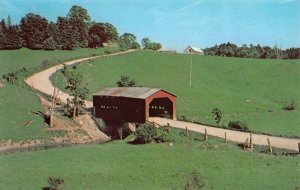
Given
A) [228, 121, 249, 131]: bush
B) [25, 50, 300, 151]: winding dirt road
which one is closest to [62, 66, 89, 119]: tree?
[25, 50, 300, 151]: winding dirt road

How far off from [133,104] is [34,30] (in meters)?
66.5

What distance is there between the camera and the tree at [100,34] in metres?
124

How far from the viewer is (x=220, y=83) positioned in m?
91.1

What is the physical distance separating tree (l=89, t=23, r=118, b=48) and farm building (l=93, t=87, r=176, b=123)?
218 ft

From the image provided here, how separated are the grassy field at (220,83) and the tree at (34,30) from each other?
21604mm

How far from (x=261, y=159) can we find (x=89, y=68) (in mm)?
61924

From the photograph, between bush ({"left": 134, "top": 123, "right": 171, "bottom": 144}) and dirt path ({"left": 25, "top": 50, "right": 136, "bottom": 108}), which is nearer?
bush ({"left": 134, "top": 123, "right": 171, "bottom": 144})

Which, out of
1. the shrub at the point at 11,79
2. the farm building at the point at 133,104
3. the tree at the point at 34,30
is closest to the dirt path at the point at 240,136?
the farm building at the point at 133,104

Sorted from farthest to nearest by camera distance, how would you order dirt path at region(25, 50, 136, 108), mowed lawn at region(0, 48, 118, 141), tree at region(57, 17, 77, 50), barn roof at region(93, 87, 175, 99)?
tree at region(57, 17, 77, 50), dirt path at region(25, 50, 136, 108), barn roof at region(93, 87, 175, 99), mowed lawn at region(0, 48, 118, 141)

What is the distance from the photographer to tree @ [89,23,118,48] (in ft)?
407

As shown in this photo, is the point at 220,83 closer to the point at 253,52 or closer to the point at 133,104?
the point at 133,104

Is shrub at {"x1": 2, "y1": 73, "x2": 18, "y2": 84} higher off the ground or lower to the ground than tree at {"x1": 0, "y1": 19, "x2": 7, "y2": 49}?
lower

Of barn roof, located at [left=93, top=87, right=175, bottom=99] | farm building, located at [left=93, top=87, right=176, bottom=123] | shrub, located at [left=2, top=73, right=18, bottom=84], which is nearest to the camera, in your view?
farm building, located at [left=93, top=87, right=176, bottom=123]

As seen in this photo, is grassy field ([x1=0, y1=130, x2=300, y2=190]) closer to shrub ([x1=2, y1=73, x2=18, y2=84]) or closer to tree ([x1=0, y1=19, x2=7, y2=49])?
shrub ([x1=2, y1=73, x2=18, y2=84])
